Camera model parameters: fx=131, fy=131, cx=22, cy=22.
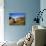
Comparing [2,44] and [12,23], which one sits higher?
[12,23]

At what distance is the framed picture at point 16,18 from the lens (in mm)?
5750

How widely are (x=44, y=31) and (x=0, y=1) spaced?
358 centimetres

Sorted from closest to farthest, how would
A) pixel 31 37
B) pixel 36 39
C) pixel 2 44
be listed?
pixel 36 39
pixel 31 37
pixel 2 44

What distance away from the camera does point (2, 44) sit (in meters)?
3.61

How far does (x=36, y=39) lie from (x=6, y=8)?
3.38m

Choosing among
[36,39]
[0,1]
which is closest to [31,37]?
[36,39]

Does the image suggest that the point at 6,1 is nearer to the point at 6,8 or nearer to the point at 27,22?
the point at 6,8

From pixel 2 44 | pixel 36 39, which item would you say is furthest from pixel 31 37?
pixel 2 44

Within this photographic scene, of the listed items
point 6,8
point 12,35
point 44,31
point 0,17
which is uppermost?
point 6,8

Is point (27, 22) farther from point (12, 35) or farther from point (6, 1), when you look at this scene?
point (6, 1)

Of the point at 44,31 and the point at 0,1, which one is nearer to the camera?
the point at 44,31

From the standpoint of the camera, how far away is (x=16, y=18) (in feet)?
18.9

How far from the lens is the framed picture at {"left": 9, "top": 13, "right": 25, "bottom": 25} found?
5750 mm

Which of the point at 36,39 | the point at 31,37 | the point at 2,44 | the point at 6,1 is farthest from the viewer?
the point at 6,1
